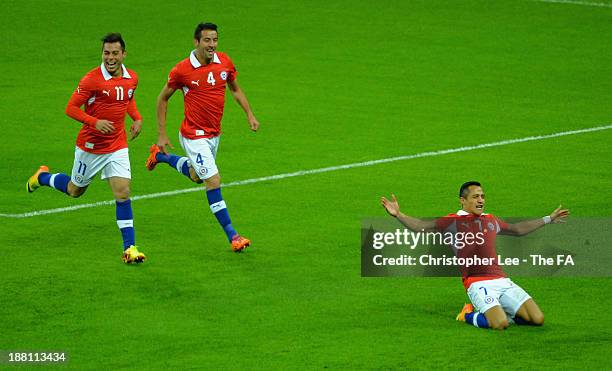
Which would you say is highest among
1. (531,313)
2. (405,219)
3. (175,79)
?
(175,79)

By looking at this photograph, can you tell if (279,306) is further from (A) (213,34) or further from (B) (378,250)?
(A) (213,34)

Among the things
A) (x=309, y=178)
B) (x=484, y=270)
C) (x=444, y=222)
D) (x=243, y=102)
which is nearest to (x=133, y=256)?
(x=243, y=102)

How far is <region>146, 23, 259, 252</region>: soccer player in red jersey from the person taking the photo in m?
15.2

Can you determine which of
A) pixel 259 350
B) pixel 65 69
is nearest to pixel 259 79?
pixel 65 69

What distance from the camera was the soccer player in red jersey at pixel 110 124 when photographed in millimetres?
14602

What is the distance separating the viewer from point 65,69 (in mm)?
27609

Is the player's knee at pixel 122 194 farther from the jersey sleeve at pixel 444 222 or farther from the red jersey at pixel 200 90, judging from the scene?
the jersey sleeve at pixel 444 222

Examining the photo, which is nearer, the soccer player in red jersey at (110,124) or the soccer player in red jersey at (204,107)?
the soccer player in red jersey at (110,124)

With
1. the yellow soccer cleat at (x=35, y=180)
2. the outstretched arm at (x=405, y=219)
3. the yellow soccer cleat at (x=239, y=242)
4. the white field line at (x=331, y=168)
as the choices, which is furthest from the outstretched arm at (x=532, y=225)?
the white field line at (x=331, y=168)

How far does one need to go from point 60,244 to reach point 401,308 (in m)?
4.47

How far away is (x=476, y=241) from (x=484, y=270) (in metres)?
0.29

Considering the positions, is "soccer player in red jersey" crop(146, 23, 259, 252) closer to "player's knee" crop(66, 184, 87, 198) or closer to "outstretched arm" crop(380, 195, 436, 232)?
"player's knee" crop(66, 184, 87, 198)

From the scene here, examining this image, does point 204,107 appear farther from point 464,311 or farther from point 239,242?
point 464,311

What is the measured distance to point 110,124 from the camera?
1452 centimetres
